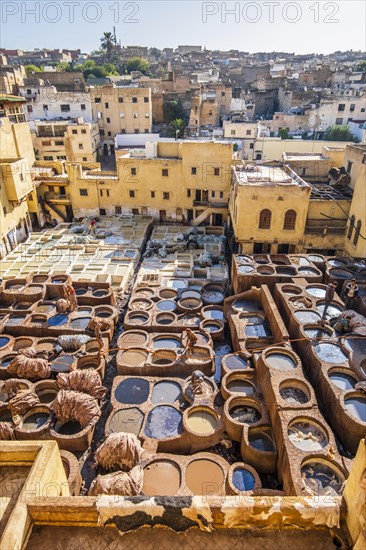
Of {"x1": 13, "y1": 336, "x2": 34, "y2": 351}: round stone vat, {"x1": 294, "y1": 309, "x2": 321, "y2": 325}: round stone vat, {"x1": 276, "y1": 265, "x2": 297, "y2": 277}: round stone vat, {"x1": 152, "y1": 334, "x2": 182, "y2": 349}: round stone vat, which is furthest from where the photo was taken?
{"x1": 276, "y1": 265, "x2": 297, "y2": 277}: round stone vat

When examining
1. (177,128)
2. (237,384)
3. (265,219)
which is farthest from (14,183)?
(177,128)

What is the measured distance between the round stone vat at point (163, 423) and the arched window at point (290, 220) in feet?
51.0

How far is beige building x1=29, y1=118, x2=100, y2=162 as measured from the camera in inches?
1719

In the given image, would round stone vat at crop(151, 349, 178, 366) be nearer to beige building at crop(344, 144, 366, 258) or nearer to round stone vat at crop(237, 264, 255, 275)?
round stone vat at crop(237, 264, 255, 275)

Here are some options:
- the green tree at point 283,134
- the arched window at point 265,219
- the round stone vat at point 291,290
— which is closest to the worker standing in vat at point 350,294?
the round stone vat at point 291,290

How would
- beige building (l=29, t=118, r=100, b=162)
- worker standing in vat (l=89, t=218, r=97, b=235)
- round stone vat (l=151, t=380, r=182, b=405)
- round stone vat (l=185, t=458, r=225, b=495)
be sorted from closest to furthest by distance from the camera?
round stone vat (l=185, t=458, r=225, b=495)
round stone vat (l=151, t=380, r=182, b=405)
worker standing in vat (l=89, t=218, r=97, b=235)
beige building (l=29, t=118, r=100, b=162)

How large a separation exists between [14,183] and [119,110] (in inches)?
1136

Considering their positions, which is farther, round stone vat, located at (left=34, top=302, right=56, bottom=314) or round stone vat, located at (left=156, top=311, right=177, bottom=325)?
round stone vat, located at (left=34, top=302, right=56, bottom=314)

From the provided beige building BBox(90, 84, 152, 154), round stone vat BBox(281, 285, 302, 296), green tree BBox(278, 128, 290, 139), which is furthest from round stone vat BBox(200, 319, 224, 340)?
beige building BBox(90, 84, 152, 154)

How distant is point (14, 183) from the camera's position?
26797 millimetres

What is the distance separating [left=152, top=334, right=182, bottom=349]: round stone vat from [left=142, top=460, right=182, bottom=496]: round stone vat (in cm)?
621

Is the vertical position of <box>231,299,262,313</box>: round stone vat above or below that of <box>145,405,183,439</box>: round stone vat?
above

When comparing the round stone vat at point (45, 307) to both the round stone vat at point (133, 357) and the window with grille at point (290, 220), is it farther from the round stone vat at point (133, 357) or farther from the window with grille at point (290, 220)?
the window with grille at point (290, 220)

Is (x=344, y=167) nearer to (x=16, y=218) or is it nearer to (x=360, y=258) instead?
(x=360, y=258)
